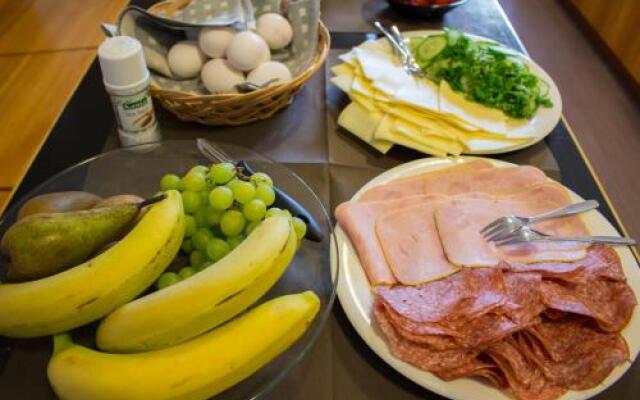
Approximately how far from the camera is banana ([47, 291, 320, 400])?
0.45 metres

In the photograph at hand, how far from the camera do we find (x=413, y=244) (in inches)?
26.8

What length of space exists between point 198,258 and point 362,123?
43 centimetres

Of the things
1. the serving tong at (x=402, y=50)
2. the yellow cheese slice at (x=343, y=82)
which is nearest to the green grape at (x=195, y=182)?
the yellow cheese slice at (x=343, y=82)

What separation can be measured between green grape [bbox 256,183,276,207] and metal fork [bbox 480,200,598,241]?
1.00ft

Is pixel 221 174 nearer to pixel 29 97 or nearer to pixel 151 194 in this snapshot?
pixel 151 194

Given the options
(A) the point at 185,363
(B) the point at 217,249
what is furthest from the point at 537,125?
(A) the point at 185,363

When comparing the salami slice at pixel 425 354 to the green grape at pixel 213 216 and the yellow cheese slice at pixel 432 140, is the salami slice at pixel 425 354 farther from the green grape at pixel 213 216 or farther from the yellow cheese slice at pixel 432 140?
the yellow cheese slice at pixel 432 140

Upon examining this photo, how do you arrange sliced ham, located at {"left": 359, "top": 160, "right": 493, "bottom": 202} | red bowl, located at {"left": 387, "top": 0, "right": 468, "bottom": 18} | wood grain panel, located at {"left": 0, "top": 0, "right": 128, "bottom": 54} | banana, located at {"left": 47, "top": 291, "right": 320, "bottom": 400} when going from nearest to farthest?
banana, located at {"left": 47, "top": 291, "right": 320, "bottom": 400} → sliced ham, located at {"left": 359, "top": 160, "right": 493, "bottom": 202} → red bowl, located at {"left": 387, "top": 0, "right": 468, "bottom": 18} → wood grain panel, located at {"left": 0, "top": 0, "right": 128, "bottom": 54}

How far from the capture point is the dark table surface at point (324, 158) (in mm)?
597

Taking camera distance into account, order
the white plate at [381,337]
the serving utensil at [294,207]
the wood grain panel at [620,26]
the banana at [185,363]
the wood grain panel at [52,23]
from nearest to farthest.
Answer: the banana at [185,363] < the white plate at [381,337] < the serving utensil at [294,207] < the wood grain panel at [52,23] < the wood grain panel at [620,26]

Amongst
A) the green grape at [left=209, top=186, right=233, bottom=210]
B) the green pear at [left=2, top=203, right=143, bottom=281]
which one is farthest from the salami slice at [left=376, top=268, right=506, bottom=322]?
the green pear at [left=2, top=203, right=143, bottom=281]

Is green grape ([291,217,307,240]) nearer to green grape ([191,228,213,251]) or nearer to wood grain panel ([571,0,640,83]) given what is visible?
green grape ([191,228,213,251])

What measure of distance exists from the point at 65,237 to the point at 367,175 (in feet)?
1.65

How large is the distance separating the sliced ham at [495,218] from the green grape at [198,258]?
1.06 feet
